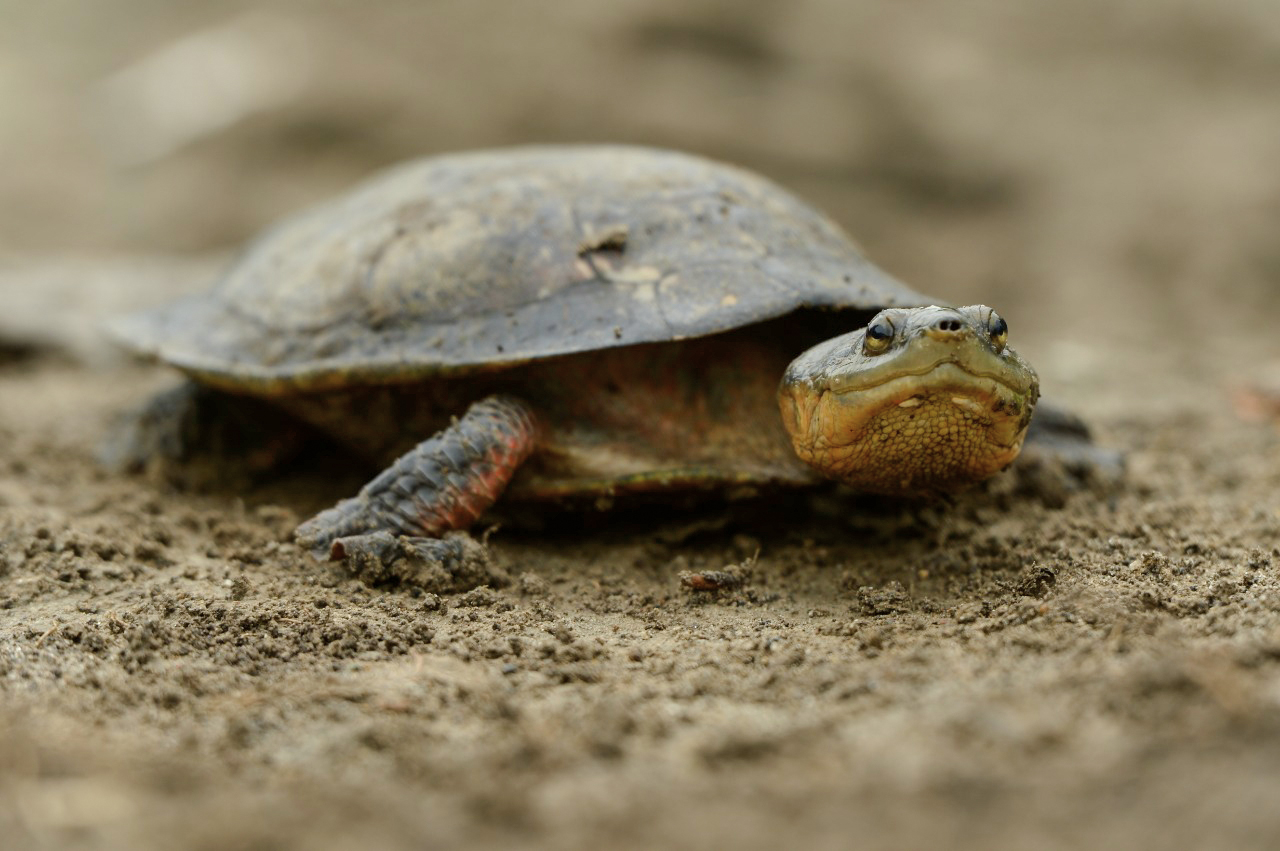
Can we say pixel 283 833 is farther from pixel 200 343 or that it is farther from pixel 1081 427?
pixel 1081 427

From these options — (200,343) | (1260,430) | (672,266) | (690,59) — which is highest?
(690,59)

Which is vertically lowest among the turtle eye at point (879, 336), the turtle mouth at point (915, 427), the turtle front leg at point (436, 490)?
the turtle front leg at point (436, 490)

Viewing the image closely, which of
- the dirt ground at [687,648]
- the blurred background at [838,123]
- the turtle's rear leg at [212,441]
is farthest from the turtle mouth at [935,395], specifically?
the blurred background at [838,123]

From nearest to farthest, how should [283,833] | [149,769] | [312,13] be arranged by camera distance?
[283,833] < [149,769] < [312,13]

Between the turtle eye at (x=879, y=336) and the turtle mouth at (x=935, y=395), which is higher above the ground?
the turtle eye at (x=879, y=336)

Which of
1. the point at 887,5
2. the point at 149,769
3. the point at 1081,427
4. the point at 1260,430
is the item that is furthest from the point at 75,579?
the point at 887,5

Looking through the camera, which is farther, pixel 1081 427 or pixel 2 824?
pixel 1081 427

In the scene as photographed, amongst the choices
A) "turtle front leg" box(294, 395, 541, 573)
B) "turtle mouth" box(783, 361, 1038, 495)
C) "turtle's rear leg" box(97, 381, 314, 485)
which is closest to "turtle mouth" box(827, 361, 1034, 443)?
"turtle mouth" box(783, 361, 1038, 495)

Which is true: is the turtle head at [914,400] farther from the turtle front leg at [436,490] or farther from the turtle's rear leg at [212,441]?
the turtle's rear leg at [212,441]
